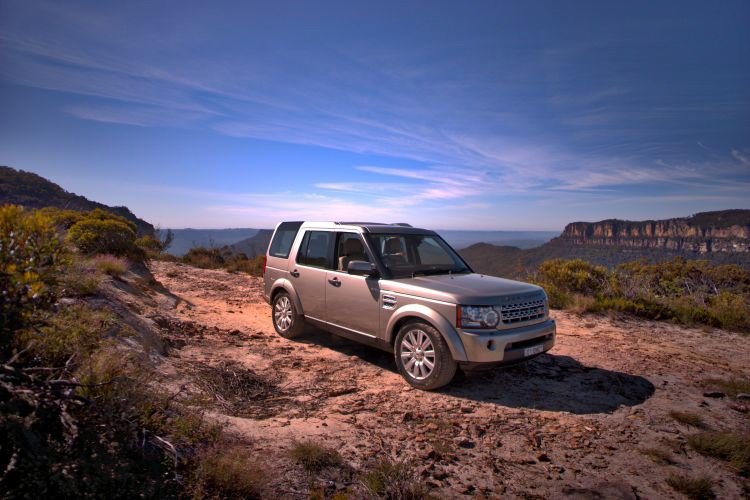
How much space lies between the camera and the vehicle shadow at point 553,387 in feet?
14.6

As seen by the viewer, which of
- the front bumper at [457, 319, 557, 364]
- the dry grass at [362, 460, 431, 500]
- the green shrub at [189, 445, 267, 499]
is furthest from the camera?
the front bumper at [457, 319, 557, 364]

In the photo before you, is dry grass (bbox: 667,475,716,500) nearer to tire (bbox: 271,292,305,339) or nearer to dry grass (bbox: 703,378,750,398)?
dry grass (bbox: 703,378,750,398)

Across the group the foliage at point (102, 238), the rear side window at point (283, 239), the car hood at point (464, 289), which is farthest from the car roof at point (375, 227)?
the foliage at point (102, 238)

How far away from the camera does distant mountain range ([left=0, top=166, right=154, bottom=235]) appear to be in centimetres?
3324

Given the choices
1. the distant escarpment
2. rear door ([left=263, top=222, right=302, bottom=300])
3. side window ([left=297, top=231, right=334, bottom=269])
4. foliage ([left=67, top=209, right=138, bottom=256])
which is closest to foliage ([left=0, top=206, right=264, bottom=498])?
side window ([left=297, top=231, right=334, bottom=269])

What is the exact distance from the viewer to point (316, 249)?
6.35 metres

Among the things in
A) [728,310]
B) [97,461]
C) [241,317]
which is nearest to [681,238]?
[728,310]

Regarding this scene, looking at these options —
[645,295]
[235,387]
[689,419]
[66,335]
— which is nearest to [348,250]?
[235,387]

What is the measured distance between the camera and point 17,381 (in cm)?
227

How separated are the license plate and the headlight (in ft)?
1.76

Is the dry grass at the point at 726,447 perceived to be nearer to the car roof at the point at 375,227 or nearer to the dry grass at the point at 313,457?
the dry grass at the point at 313,457

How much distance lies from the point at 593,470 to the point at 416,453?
4.63 ft

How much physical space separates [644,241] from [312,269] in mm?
57554

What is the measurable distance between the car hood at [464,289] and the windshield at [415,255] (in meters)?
0.29
